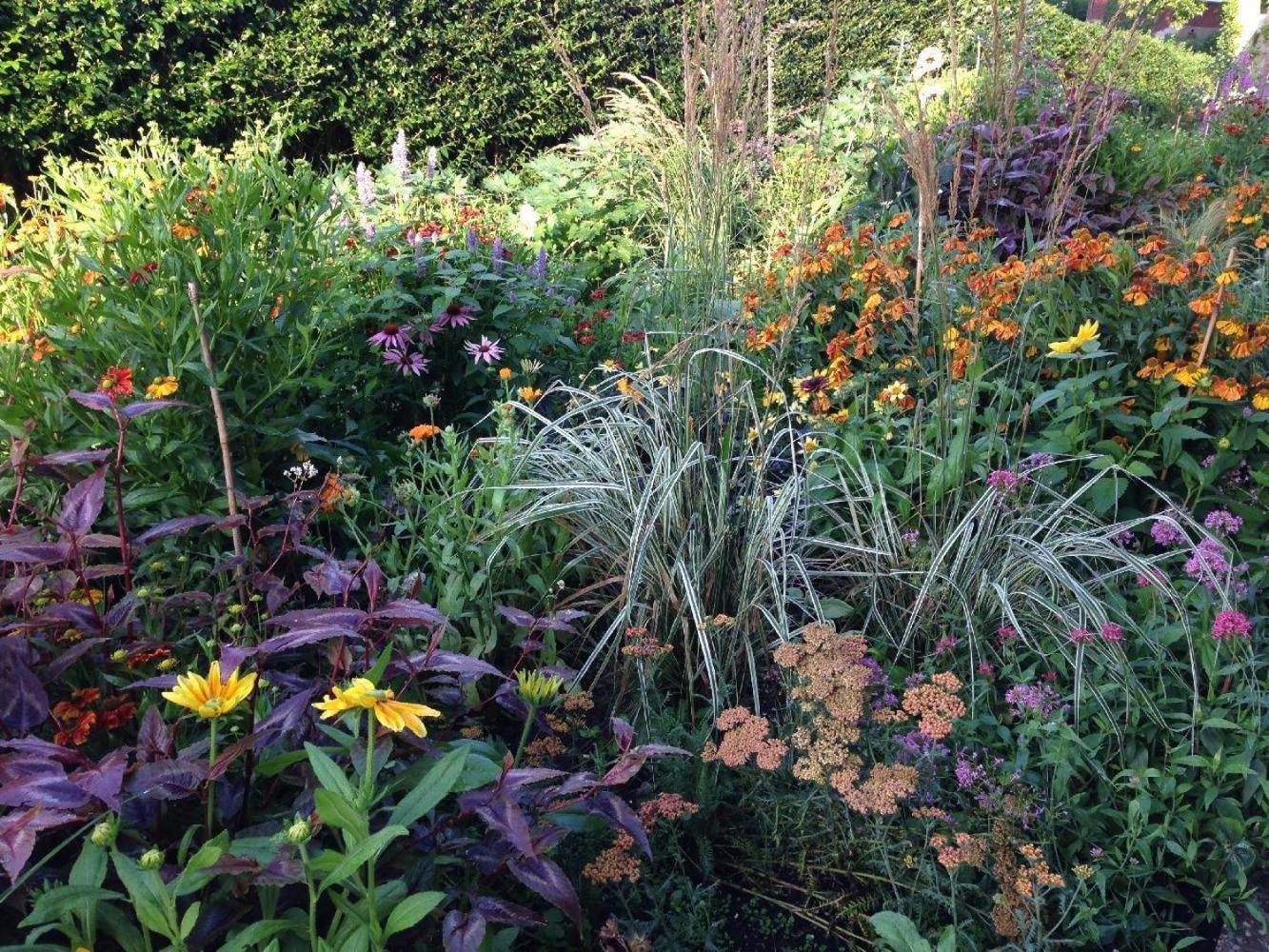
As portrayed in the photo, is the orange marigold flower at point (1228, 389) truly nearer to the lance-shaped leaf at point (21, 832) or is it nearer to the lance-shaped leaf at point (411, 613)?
the lance-shaped leaf at point (411, 613)

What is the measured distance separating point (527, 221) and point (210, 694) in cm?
435

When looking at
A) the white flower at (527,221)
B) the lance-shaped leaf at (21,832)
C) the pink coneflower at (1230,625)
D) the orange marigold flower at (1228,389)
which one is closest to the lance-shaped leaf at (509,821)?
the lance-shaped leaf at (21,832)

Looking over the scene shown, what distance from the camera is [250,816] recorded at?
146cm

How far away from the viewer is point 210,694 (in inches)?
46.9

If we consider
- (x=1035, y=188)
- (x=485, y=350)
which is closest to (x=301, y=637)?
(x=485, y=350)

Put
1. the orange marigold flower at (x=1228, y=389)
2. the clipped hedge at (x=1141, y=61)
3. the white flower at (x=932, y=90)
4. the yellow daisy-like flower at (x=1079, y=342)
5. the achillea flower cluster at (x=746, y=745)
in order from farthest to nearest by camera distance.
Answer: the clipped hedge at (x=1141, y=61) → the white flower at (x=932, y=90) → the yellow daisy-like flower at (x=1079, y=342) → the orange marigold flower at (x=1228, y=389) → the achillea flower cluster at (x=746, y=745)

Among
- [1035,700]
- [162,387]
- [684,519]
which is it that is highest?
[162,387]

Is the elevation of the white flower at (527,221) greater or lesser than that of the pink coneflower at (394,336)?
lesser

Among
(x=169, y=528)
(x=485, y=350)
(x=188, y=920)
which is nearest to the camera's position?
(x=188, y=920)

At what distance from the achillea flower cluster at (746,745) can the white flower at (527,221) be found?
3.79 m

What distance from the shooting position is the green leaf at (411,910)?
3.82 feet

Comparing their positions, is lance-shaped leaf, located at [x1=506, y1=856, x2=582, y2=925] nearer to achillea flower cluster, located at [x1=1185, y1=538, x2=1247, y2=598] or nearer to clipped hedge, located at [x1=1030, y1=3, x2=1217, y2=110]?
achillea flower cluster, located at [x1=1185, y1=538, x2=1247, y2=598]

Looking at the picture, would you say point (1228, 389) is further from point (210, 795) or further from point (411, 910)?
point (210, 795)

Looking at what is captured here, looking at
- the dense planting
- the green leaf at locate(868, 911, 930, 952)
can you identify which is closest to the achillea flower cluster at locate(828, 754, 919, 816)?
the dense planting
